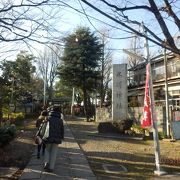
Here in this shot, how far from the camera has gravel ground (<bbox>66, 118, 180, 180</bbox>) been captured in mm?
10703

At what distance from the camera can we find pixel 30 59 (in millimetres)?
51781

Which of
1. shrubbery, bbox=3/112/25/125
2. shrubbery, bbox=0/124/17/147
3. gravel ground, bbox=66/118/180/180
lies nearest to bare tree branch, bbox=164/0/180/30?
gravel ground, bbox=66/118/180/180

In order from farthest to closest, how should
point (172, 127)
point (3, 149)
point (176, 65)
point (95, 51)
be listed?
point (95, 51)
point (176, 65)
point (172, 127)
point (3, 149)

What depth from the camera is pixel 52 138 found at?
10125 mm

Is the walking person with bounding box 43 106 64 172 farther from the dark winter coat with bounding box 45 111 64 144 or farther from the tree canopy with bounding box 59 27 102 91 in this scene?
the tree canopy with bounding box 59 27 102 91

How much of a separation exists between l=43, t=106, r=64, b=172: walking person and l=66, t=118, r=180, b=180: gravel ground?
130cm

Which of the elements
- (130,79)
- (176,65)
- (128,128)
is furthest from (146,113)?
(130,79)

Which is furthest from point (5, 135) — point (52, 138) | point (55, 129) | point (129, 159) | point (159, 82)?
point (159, 82)

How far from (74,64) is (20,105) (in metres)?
13.9

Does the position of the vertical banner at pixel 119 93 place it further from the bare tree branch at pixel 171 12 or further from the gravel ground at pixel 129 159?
the bare tree branch at pixel 171 12

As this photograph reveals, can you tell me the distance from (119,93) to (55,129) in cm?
1612

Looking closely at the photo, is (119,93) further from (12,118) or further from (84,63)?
(84,63)

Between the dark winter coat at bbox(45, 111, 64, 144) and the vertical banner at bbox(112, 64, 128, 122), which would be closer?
the dark winter coat at bbox(45, 111, 64, 144)

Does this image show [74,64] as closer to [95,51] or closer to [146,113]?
[95,51]
